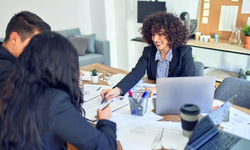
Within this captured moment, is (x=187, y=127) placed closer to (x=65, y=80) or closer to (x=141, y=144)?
(x=141, y=144)

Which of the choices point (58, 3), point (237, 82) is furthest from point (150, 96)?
point (58, 3)

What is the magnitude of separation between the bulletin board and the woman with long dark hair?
2624 millimetres

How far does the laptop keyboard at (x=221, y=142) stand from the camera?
904 millimetres

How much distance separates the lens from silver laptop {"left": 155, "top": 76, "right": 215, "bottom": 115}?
106cm

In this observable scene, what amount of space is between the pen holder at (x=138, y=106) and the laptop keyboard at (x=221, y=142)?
1.11 ft

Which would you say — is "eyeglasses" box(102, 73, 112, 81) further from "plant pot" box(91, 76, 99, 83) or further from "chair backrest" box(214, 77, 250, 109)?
"chair backrest" box(214, 77, 250, 109)

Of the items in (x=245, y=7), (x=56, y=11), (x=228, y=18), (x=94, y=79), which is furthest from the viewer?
(x=56, y=11)

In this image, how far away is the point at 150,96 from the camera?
135cm

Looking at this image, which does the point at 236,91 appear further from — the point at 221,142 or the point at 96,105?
the point at 96,105

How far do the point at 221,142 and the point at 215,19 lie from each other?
2.50m

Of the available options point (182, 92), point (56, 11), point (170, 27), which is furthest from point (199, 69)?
point (56, 11)

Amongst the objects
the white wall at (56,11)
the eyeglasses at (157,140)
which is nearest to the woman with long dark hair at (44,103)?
the eyeglasses at (157,140)

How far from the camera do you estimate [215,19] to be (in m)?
3.05

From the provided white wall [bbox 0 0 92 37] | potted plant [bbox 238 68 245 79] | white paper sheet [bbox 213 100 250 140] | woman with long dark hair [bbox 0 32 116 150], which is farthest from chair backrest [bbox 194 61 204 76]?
white wall [bbox 0 0 92 37]
